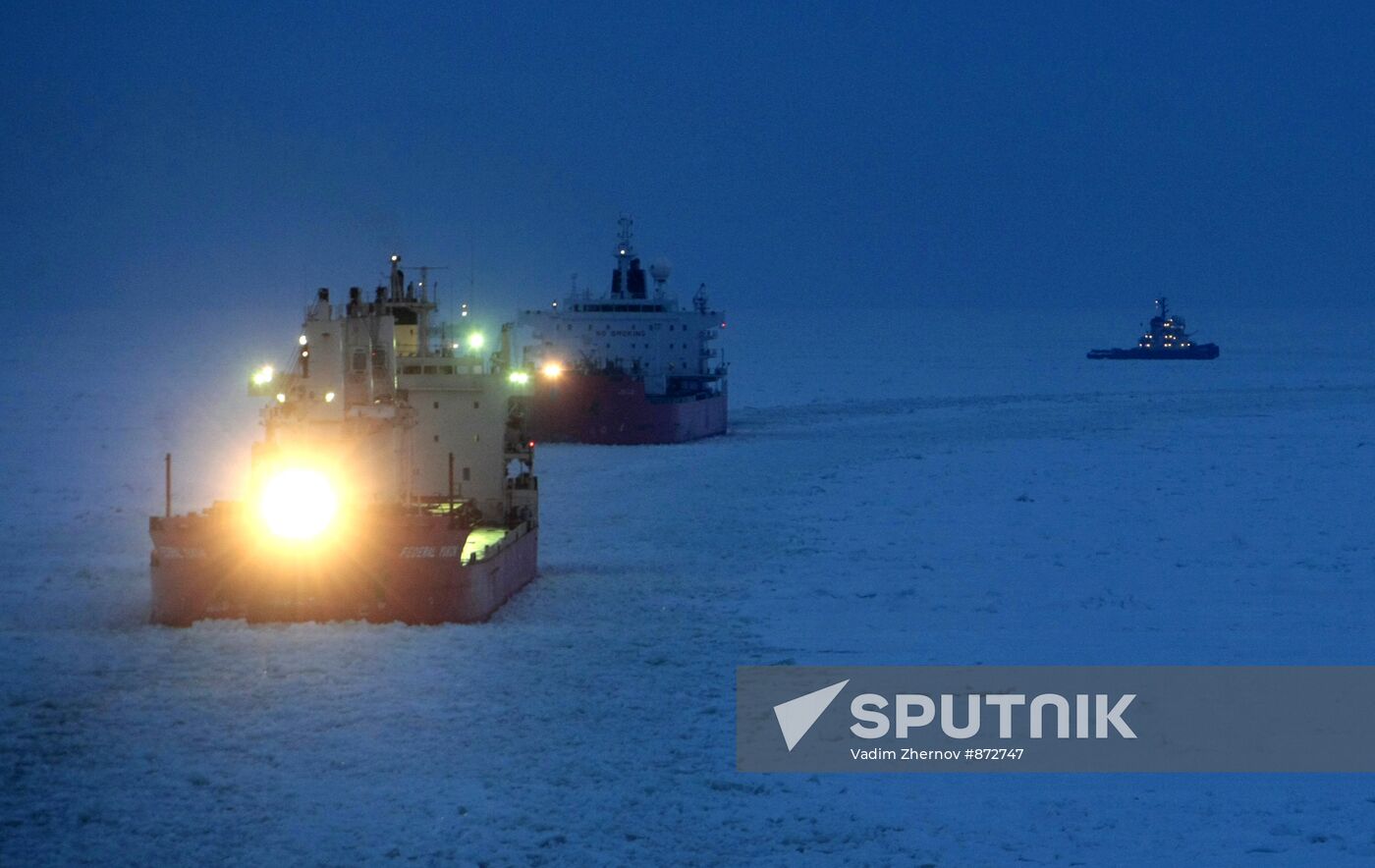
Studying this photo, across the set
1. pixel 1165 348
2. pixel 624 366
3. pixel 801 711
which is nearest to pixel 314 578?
pixel 801 711

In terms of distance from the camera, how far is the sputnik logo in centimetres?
1203

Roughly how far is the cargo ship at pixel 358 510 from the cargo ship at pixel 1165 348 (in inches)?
3498

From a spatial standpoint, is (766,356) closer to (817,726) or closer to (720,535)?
(720,535)

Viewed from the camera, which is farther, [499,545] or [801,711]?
[499,545]

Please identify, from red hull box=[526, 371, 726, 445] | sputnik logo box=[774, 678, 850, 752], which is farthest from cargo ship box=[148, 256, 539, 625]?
red hull box=[526, 371, 726, 445]

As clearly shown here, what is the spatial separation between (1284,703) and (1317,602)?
15.7ft

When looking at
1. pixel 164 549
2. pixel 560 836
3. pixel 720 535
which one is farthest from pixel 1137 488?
pixel 560 836

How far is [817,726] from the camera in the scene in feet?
39.6

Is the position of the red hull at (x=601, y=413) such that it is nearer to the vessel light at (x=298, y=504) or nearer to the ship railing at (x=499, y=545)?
the ship railing at (x=499, y=545)

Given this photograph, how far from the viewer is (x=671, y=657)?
1465 centimetres

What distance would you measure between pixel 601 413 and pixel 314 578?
936 inches

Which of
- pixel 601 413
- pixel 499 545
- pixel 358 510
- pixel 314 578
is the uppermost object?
pixel 601 413

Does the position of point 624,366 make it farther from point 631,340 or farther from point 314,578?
point 314,578

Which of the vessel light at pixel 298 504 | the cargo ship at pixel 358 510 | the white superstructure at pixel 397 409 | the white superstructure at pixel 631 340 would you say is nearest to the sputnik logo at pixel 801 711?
the cargo ship at pixel 358 510
